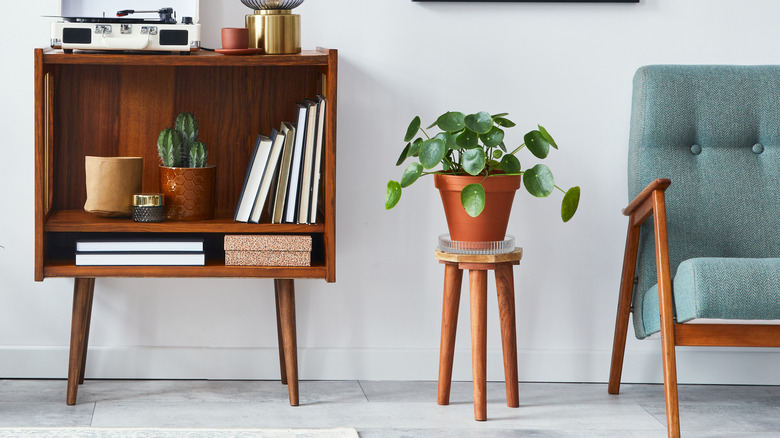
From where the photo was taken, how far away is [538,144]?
187cm

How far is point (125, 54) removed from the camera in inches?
70.6

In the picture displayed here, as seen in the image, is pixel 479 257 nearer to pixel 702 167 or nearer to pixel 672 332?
pixel 672 332

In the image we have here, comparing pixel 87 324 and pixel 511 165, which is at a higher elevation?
pixel 511 165

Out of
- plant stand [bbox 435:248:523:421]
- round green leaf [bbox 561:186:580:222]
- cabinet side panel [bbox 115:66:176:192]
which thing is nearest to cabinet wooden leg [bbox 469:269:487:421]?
plant stand [bbox 435:248:523:421]

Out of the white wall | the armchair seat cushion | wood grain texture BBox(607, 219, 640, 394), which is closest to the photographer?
the armchair seat cushion

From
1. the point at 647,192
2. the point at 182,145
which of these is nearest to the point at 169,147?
the point at 182,145

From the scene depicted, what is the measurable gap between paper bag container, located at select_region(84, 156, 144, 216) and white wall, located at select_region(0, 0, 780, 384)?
0.34m

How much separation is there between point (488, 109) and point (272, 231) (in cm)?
71

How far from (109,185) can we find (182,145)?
0.63 feet

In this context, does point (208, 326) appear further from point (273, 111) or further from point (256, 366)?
point (273, 111)

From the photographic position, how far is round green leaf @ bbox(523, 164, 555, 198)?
181 cm

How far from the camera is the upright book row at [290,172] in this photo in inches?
72.9

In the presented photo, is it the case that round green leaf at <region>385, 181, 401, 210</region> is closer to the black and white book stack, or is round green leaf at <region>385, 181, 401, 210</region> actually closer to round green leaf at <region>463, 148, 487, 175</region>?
round green leaf at <region>463, 148, 487, 175</region>

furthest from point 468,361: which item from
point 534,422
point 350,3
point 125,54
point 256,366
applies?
point 125,54
